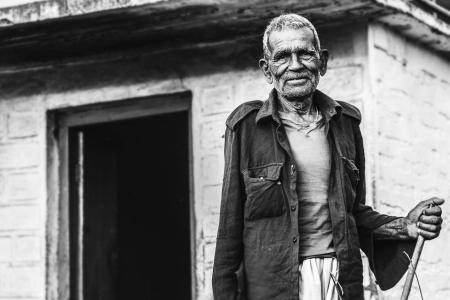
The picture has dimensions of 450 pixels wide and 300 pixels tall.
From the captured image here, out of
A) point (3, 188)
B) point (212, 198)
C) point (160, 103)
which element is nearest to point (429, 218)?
point (212, 198)

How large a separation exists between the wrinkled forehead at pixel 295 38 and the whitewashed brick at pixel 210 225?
2.33 meters

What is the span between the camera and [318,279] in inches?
153

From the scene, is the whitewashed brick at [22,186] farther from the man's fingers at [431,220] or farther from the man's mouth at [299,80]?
the man's fingers at [431,220]

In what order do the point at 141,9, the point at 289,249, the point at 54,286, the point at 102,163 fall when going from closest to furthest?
1. the point at 289,249
2. the point at 141,9
3. the point at 54,286
4. the point at 102,163

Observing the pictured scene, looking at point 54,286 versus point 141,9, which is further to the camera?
point 54,286

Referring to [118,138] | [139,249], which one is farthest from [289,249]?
[139,249]

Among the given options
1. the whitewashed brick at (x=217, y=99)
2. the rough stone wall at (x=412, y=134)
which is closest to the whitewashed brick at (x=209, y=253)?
the whitewashed brick at (x=217, y=99)

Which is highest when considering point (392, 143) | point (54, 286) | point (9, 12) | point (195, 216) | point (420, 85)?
point (9, 12)

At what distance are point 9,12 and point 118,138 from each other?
171 cm

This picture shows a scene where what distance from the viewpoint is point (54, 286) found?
22.0 feet

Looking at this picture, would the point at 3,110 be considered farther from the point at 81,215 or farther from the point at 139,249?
the point at 139,249

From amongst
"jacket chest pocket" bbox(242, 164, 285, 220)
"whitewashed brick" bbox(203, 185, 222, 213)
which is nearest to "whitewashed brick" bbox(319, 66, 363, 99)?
"whitewashed brick" bbox(203, 185, 222, 213)

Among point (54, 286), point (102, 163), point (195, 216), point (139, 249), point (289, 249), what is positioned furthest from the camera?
point (139, 249)

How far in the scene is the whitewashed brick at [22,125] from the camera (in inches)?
269
